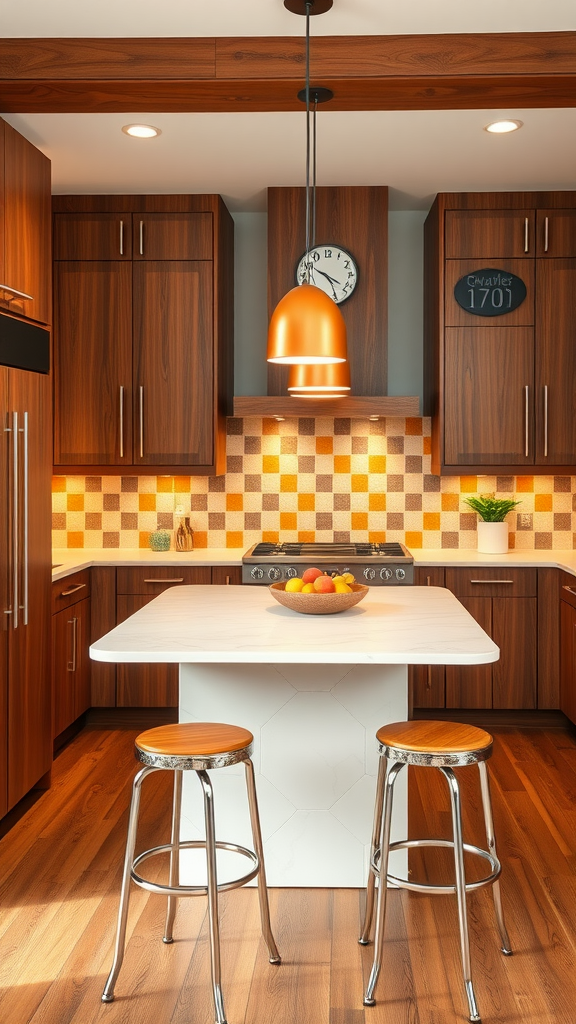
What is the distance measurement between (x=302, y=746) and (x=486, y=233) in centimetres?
304

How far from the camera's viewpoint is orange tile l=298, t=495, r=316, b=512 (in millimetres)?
5324

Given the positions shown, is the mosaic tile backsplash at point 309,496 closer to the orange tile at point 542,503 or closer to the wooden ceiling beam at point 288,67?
the orange tile at point 542,503

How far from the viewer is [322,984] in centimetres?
245

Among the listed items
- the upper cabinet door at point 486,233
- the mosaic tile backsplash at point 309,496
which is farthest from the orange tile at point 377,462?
the upper cabinet door at point 486,233

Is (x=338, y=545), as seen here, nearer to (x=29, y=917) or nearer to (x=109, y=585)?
(x=109, y=585)

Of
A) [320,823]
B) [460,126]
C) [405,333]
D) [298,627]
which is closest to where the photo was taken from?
[298,627]

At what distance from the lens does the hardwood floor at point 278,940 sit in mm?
2338

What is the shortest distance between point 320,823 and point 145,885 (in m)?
0.78

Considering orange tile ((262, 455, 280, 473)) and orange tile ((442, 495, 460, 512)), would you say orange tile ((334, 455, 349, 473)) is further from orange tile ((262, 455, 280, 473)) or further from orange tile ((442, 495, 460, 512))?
orange tile ((442, 495, 460, 512))

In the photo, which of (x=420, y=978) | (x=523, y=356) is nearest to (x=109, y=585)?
(x=523, y=356)

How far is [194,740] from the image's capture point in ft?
7.95

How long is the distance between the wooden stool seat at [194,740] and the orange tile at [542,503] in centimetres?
317

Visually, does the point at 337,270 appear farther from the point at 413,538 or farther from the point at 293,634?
the point at 293,634

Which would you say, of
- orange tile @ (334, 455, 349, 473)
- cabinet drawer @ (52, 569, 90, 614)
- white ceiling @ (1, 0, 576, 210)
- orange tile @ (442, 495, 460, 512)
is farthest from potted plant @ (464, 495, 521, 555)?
cabinet drawer @ (52, 569, 90, 614)
